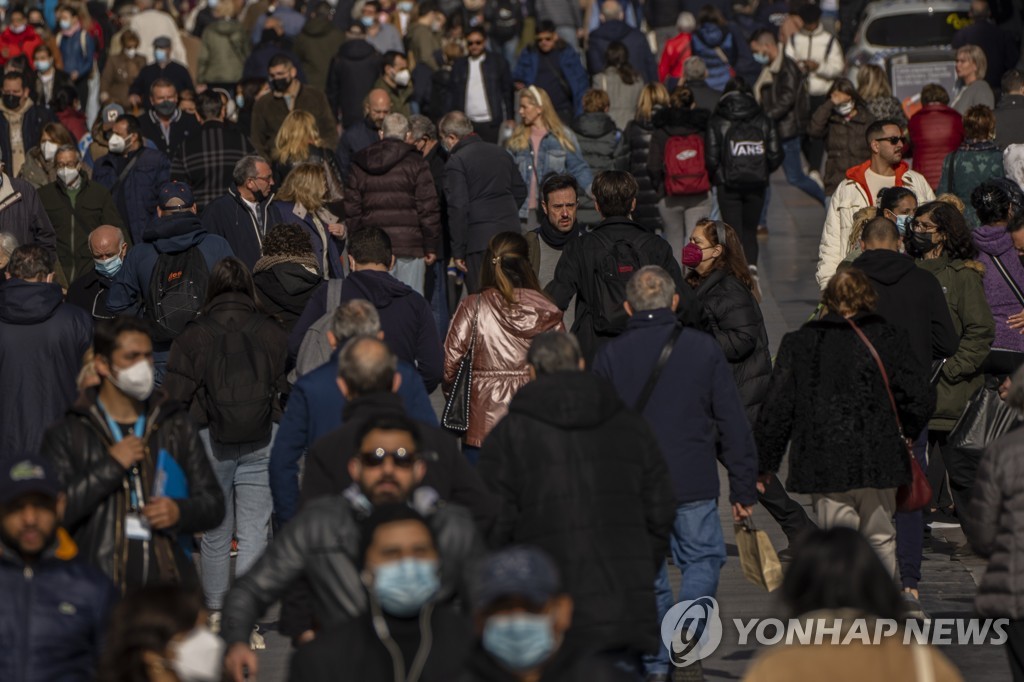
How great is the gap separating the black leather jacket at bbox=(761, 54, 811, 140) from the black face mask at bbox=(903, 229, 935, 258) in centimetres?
1027

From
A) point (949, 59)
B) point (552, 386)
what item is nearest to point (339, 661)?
point (552, 386)

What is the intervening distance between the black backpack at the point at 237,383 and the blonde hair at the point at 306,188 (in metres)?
3.43

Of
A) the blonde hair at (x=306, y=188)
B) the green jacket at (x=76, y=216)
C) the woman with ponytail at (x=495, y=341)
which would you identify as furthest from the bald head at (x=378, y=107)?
the woman with ponytail at (x=495, y=341)

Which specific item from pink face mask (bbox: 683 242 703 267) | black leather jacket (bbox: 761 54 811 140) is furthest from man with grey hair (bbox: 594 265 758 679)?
black leather jacket (bbox: 761 54 811 140)

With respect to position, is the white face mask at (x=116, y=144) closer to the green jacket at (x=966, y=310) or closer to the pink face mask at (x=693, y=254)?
the pink face mask at (x=693, y=254)

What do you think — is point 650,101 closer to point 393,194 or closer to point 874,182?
point 393,194

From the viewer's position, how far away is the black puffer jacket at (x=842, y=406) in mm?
9266

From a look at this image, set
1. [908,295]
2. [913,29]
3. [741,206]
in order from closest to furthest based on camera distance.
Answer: [908,295]
[741,206]
[913,29]

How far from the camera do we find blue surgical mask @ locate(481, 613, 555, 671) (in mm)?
5188

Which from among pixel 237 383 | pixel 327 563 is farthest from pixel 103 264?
pixel 327 563

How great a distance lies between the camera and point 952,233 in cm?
1111

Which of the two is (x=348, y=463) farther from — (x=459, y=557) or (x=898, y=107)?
(x=898, y=107)

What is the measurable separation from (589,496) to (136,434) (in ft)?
5.18

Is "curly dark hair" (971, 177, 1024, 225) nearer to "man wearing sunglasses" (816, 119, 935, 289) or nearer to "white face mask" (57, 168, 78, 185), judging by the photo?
"man wearing sunglasses" (816, 119, 935, 289)
